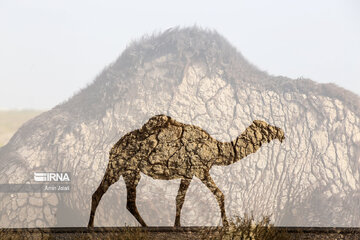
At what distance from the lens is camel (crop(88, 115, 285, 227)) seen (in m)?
5.31

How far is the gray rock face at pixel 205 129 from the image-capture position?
8078mm

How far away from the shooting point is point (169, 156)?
5316 millimetres

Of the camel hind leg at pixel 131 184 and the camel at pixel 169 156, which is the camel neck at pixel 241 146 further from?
the camel hind leg at pixel 131 184

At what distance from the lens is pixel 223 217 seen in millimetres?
5320

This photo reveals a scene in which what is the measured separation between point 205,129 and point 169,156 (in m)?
2.96

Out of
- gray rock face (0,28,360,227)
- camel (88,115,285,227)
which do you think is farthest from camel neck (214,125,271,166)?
gray rock face (0,28,360,227)

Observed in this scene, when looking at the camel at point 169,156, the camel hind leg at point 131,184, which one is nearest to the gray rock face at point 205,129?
the camel hind leg at point 131,184

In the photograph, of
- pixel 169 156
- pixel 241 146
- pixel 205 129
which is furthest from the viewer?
pixel 205 129

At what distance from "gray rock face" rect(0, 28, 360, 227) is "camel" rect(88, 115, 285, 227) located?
259 cm

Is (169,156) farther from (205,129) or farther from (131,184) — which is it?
(205,129)

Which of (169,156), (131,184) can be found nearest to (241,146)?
(169,156)

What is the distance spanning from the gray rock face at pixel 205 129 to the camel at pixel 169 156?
8.49ft

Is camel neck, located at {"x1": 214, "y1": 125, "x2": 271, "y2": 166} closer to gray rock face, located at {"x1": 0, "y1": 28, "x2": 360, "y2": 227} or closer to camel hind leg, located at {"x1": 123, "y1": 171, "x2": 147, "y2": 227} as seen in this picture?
camel hind leg, located at {"x1": 123, "y1": 171, "x2": 147, "y2": 227}

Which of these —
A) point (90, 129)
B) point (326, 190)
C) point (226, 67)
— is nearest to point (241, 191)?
point (326, 190)
